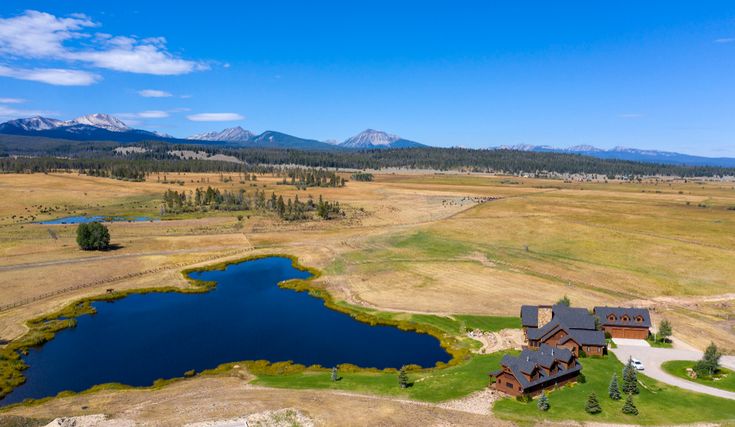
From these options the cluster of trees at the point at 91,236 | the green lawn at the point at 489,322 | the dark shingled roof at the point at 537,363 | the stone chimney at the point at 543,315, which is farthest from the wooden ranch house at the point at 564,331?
the cluster of trees at the point at 91,236

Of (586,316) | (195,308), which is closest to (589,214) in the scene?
(586,316)

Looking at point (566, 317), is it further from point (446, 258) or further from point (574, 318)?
point (446, 258)

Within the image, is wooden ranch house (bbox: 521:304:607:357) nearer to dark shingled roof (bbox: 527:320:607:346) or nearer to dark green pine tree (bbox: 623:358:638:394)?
dark shingled roof (bbox: 527:320:607:346)

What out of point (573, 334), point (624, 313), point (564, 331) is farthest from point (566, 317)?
point (624, 313)

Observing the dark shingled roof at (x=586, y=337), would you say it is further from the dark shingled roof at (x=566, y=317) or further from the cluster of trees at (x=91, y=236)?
the cluster of trees at (x=91, y=236)

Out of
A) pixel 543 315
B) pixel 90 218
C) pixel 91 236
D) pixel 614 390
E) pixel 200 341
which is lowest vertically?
pixel 200 341

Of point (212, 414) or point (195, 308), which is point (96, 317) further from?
point (212, 414)
